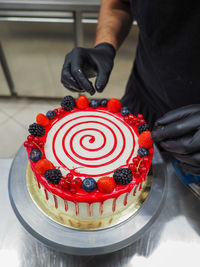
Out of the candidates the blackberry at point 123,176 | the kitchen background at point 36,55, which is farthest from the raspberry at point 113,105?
the kitchen background at point 36,55

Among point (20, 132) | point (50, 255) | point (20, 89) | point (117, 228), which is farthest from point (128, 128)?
point (20, 89)

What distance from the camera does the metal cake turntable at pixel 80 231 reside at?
2.59 feet

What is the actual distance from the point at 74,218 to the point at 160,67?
70 centimetres

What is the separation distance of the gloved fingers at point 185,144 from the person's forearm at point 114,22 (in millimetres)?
712

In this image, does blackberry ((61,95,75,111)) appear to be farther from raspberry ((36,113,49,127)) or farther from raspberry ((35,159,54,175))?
raspberry ((35,159,54,175))

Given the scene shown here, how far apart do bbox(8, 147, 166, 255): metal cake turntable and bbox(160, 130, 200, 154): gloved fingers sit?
0.79 ft

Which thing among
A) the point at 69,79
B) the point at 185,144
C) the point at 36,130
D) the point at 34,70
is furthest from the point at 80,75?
the point at 34,70

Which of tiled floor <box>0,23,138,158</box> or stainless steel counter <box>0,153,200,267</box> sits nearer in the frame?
stainless steel counter <box>0,153,200,267</box>

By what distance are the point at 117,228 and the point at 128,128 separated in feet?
1.25

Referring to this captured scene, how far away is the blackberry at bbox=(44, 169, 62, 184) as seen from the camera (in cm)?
78

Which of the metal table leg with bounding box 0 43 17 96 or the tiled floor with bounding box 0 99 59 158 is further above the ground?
the metal table leg with bounding box 0 43 17 96

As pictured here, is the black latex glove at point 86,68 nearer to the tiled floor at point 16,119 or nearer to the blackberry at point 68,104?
the blackberry at point 68,104

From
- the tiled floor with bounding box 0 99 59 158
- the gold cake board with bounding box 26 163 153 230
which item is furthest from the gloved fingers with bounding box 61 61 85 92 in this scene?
the tiled floor with bounding box 0 99 59 158

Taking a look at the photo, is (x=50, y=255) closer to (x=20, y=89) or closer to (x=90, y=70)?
(x=90, y=70)
